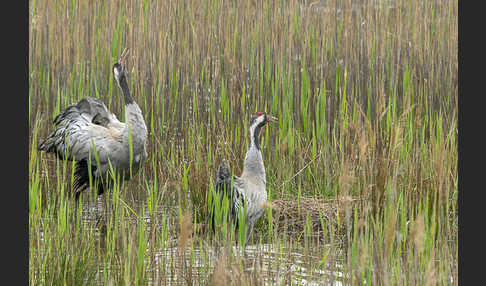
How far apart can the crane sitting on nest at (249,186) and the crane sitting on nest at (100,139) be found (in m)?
0.89

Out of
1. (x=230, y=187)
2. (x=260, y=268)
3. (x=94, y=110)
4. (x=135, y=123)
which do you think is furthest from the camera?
(x=94, y=110)

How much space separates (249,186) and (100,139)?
1389 millimetres

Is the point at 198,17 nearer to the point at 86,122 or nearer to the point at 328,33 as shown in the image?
the point at 328,33

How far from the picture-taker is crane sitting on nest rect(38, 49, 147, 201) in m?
5.11

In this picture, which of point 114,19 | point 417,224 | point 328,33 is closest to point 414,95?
point 328,33

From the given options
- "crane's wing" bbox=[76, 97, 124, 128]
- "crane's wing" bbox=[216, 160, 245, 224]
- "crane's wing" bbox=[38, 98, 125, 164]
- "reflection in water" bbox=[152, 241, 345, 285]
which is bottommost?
"reflection in water" bbox=[152, 241, 345, 285]

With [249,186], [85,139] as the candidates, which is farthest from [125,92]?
[249,186]

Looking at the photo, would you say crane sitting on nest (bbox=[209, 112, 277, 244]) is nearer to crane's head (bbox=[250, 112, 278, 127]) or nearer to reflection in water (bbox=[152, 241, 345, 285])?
crane's head (bbox=[250, 112, 278, 127])

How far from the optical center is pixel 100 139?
518 centimetres

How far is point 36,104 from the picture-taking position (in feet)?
19.5

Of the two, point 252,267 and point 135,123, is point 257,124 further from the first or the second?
point 252,267

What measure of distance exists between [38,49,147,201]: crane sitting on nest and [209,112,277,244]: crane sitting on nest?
89 centimetres

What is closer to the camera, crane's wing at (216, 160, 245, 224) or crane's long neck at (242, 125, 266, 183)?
crane's wing at (216, 160, 245, 224)

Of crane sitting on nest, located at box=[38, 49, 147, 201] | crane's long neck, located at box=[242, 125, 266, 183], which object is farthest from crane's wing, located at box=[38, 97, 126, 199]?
crane's long neck, located at box=[242, 125, 266, 183]
